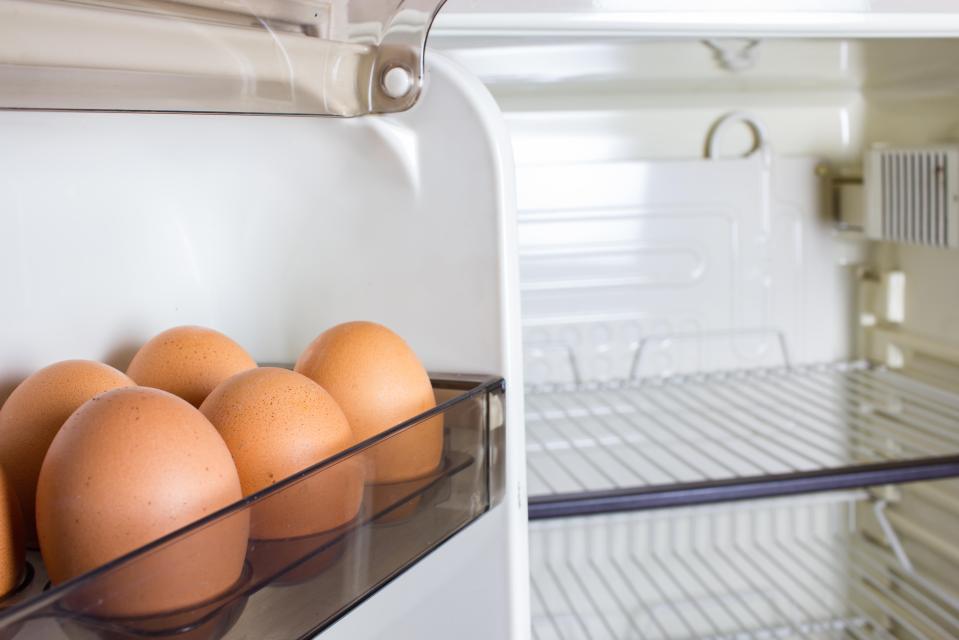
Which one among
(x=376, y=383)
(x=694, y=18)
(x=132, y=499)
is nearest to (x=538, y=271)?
(x=694, y=18)

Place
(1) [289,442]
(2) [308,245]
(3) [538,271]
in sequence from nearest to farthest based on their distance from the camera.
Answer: (1) [289,442] → (2) [308,245] → (3) [538,271]

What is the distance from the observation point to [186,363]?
0.59 meters

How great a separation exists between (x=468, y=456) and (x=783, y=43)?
2.60 feet

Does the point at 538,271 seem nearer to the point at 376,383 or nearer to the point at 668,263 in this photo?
the point at 668,263

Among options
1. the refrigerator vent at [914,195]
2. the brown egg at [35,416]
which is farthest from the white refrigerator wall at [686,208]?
the brown egg at [35,416]

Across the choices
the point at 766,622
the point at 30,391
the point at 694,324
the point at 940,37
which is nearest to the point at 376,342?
the point at 30,391

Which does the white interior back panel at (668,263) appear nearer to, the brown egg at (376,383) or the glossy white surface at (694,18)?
the glossy white surface at (694,18)

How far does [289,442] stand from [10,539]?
144mm

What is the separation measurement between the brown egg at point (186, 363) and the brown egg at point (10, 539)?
5.9 inches

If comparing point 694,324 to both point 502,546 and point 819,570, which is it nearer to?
point 819,570

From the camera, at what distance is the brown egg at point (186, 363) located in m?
0.59

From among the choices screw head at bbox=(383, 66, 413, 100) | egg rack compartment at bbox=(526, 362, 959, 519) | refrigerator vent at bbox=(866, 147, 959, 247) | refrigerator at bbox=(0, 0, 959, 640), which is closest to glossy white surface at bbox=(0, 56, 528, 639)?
refrigerator at bbox=(0, 0, 959, 640)

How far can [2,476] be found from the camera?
1.44 feet

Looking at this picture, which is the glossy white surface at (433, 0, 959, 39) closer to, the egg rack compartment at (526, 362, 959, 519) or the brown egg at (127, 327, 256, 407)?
the brown egg at (127, 327, 256, 407)
